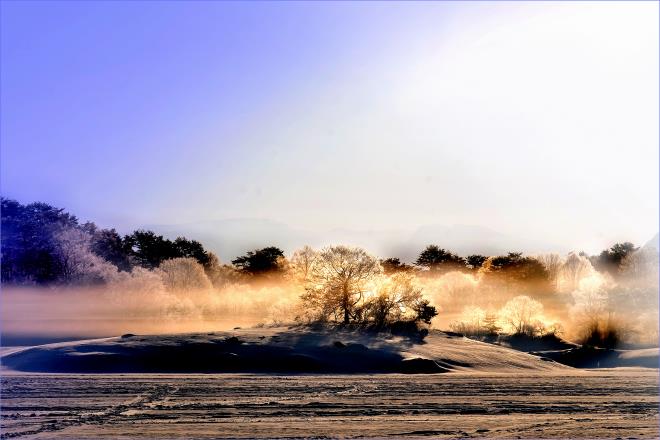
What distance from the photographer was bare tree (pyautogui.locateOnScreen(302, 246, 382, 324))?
6234cm

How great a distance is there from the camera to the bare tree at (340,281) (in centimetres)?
6234

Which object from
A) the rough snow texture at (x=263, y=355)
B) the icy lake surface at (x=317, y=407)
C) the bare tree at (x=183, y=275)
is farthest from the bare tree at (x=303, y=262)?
the icy lake surface at (x=317, y=407)

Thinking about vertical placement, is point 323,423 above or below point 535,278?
below

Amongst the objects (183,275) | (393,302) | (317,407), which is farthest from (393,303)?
(317,407)

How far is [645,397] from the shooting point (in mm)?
33000

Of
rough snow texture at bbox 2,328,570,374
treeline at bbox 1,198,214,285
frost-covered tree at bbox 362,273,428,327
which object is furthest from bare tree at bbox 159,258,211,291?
frost-covered tree at bbox 362,273,428,327

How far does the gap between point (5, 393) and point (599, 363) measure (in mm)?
52000

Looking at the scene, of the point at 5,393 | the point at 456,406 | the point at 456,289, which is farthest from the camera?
the point at 456,289

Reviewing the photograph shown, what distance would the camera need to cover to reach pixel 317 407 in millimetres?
28156

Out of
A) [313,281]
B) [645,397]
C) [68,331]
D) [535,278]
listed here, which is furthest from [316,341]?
[535,278]

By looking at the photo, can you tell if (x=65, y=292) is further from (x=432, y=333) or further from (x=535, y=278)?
(x=535, y=278)

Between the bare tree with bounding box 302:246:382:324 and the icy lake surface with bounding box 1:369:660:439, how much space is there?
21729 millimetres

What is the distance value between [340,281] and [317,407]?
114ft

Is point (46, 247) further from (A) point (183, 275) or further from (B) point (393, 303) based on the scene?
(B) point (393, 303)
